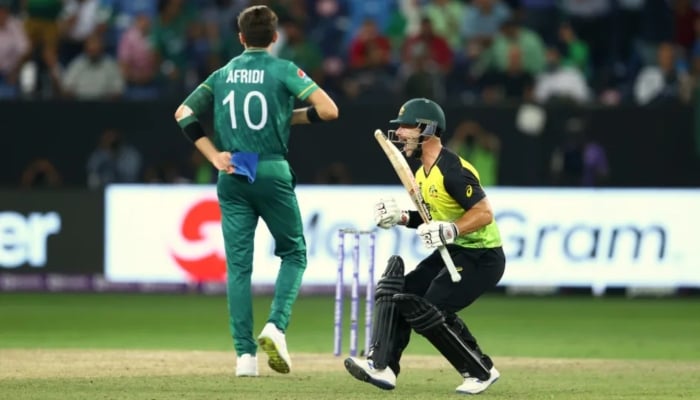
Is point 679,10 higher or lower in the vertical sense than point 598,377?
higher

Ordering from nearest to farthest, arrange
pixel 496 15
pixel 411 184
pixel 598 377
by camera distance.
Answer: pixel 411 184 → pixel 598 377 → pixel 496 15

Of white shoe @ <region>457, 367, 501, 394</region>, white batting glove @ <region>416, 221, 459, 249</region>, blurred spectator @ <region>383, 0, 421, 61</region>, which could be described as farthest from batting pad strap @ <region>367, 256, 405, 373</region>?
blurred spectator @ <region>383, 0, 421, 61</region>

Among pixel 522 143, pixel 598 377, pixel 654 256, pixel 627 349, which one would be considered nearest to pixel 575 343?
pixel 627 349

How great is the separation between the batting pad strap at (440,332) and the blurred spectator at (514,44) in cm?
1162

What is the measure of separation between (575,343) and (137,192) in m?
6.57

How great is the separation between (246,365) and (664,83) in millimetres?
11784

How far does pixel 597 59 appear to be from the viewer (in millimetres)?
22000

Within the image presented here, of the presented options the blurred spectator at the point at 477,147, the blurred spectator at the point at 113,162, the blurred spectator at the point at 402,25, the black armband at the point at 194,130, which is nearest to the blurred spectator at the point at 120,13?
the blurred spectator at the point at 113,162

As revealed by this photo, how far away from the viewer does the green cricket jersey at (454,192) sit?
9188mm

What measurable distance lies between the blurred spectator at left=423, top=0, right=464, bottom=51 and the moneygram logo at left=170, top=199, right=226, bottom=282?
4.71 m

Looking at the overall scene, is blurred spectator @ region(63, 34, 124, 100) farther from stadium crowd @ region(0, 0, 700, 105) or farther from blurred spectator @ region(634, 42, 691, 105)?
blurred spectator @ region(634, 42, 691, 105)

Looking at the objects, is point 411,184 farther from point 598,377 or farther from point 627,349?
point 627,349

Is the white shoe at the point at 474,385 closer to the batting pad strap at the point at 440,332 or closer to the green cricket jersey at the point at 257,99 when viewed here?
the batting pad strap at the point at 440,332

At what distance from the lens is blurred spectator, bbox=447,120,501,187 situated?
Answer: 1978 cm
